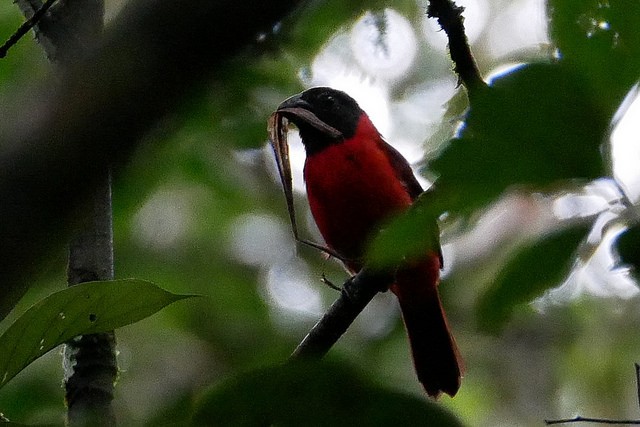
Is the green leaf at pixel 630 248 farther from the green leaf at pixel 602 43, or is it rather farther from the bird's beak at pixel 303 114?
the bird's beak at pixel 303 114

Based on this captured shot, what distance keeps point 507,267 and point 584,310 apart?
516cm

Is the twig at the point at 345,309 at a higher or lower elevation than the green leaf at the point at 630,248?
lower

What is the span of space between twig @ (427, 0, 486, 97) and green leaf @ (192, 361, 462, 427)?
846 mm

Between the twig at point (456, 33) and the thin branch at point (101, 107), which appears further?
the twig at point (456, 33)

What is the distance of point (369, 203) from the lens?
3562 millimetres

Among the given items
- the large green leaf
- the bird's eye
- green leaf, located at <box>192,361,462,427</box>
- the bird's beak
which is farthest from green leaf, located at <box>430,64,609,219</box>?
the bird's eye

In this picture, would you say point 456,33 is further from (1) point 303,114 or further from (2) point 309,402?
(1) point 303,114

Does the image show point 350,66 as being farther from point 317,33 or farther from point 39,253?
point 39,253

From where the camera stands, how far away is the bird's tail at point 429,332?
3744 mm

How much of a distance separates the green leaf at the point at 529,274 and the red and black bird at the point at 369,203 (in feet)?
8.64

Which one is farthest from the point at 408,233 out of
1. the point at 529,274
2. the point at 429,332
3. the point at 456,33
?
the point at 429,332

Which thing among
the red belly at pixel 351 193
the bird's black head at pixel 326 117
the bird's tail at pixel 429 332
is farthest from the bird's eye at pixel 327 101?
the bird's tail at pixel 429 332

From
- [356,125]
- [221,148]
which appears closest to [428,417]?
[221,148]

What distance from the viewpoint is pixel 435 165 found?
78 cm
